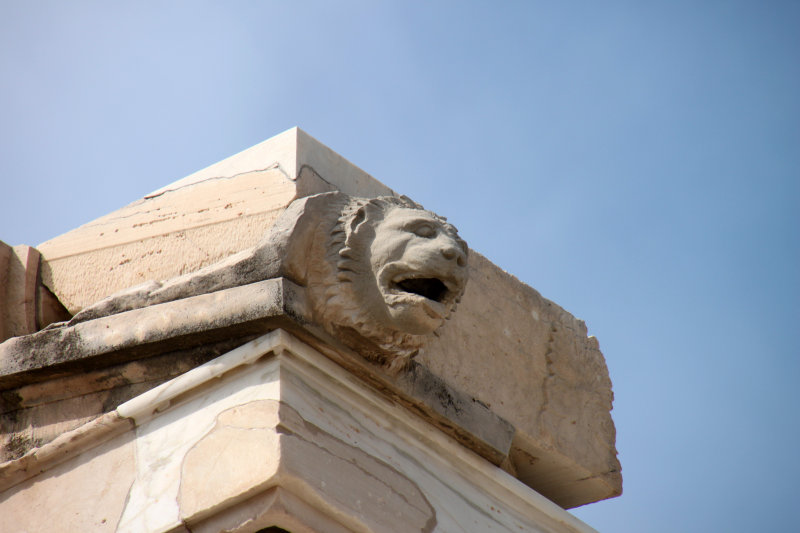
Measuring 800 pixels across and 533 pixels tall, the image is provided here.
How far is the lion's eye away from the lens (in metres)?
3.80

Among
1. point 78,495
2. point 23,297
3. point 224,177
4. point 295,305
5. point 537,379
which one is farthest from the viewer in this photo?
point 537,379

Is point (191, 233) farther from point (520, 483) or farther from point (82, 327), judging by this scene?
point (520, 483)

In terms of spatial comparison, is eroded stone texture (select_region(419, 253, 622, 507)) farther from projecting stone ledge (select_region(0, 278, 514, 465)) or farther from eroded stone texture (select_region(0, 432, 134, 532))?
eroded stone texture (select_region(0, 432, 134, 532))

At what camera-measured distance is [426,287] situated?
378 centimetres

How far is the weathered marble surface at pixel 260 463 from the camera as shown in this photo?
10.8 feet

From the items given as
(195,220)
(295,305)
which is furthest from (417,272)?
(195,220)

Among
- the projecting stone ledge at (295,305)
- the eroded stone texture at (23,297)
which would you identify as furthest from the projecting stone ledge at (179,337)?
the eroded stone texture at (23,297)

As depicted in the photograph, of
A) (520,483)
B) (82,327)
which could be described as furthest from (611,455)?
(82,327)

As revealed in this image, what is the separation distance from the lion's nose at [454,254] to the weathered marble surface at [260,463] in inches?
18.9

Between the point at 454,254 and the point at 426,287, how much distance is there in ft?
0.44

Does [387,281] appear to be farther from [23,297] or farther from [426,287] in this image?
[23,297]

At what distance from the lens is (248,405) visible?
3.47 metres

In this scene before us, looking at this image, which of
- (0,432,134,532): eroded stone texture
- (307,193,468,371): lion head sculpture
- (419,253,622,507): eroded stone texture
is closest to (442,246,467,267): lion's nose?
(307,193,468,371): lion head sculpture

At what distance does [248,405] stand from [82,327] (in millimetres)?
687
